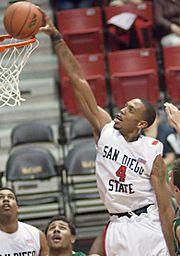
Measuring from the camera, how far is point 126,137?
16.2 feet

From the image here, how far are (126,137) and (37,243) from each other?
3.86 ft

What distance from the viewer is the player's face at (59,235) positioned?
5145 millimetres

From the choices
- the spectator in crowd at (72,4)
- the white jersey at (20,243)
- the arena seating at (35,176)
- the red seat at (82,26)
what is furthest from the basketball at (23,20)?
the spectator in crowd at (72,4)

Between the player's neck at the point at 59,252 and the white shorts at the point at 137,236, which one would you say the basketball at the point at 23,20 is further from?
the player's neck at the point at 59,252

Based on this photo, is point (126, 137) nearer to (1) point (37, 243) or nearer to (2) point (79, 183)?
(1) point (37, 243)

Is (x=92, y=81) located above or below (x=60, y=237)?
below

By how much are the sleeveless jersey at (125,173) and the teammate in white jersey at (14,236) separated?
2.90 ft

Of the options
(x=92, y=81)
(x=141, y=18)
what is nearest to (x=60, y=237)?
(x=92, y=81)

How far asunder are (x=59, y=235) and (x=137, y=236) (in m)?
0.65

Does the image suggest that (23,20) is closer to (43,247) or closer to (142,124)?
(142,124)

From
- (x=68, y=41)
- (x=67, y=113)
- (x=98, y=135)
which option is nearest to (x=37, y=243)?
(x=98, y=135)

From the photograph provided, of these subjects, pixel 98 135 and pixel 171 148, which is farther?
pixel 171 148

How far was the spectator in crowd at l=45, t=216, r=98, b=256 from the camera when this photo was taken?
5141mm

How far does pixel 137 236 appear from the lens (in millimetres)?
4777
